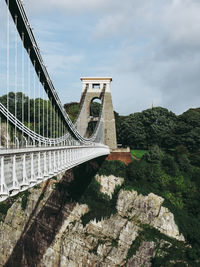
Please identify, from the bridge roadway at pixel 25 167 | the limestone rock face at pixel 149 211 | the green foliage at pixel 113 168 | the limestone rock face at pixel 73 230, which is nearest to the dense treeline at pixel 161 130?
the green foliage at pixel 113 168

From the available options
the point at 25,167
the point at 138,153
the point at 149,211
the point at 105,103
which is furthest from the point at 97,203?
the point at 25,167

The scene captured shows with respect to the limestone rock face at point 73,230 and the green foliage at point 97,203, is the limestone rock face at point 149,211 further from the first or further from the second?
the green foliage at point 97,203

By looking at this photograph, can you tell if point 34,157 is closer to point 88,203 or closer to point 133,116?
point 88,203

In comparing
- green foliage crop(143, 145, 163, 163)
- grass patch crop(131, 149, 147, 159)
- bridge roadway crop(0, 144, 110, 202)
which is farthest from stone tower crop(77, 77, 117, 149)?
bridge roadway crop(0, 144, 110, 202)

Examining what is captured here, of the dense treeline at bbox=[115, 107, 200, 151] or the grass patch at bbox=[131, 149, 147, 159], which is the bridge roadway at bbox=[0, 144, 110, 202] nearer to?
the grass patch at bbox=[131, 149, 147, 159]

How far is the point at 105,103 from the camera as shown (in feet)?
176

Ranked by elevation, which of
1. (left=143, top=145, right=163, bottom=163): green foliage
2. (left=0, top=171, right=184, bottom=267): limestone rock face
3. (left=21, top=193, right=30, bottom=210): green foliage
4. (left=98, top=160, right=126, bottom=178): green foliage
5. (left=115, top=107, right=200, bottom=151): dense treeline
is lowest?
(left=0, top=171, right=184, bottom=267): limestone rock face

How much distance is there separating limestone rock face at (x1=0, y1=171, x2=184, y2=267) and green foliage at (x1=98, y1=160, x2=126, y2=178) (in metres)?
0.88

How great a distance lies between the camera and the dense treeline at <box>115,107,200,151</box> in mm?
52156

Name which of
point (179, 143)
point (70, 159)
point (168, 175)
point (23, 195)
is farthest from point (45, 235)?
point (179, 143)

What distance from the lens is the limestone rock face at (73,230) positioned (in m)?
34.9

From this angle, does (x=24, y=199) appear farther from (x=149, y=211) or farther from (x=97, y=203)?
(x=149, y=211)

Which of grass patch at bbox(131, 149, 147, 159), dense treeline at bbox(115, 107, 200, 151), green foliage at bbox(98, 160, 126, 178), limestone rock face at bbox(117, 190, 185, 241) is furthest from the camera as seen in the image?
grass patch at bbox(131, 149, 147, 159)

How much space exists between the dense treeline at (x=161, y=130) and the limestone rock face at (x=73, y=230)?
15353 millimetres
